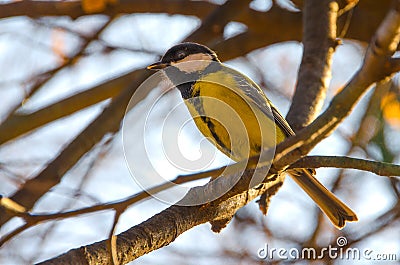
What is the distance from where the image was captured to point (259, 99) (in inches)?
115

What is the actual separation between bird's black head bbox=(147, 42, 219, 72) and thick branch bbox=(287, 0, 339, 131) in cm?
44

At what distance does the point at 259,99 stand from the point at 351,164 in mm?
1112

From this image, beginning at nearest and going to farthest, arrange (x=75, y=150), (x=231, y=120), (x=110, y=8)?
1. (x=75, y=150)
2. (x=231, y=120)
3. (x=110, y=8)

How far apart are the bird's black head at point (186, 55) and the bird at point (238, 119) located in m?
0.11

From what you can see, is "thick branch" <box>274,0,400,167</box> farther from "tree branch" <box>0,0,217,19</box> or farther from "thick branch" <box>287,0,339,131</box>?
"tree branch" <box>0,0,217,19</box>

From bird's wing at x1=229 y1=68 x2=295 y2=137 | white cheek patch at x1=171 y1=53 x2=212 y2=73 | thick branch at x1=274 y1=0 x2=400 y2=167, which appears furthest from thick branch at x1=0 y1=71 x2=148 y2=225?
thick branch at x1=274 y1=0 x2=400 y2=167

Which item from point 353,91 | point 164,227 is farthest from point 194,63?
point 353,91

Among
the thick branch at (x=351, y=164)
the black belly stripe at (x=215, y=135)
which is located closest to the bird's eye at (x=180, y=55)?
the black belly stripe at (x=215, y=135)

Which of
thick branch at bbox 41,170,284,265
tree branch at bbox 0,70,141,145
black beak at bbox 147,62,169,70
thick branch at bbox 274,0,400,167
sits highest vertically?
thick branch at bbox 274,0,400,167

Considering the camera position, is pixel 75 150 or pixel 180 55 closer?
pixel 75 150

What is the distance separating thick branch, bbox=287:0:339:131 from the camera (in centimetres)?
289

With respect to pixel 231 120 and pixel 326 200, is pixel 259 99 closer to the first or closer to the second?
pixel 231 120

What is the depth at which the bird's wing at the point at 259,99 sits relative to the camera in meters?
2.76

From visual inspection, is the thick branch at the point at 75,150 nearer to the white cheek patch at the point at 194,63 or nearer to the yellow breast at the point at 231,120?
the white cheek patch at the point at 194,63
